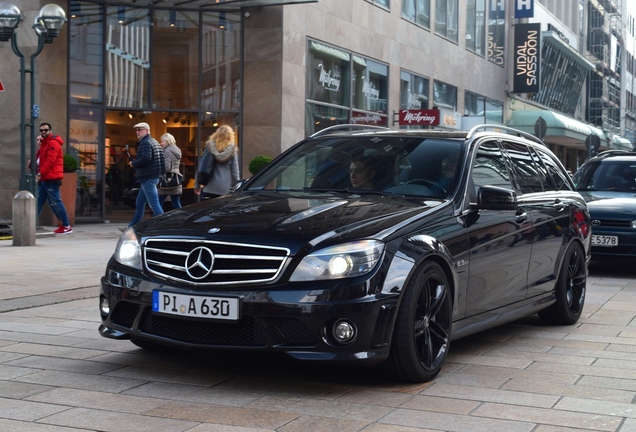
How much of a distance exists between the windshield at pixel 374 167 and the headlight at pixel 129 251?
1.32 meters

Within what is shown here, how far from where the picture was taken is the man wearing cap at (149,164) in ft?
50.4

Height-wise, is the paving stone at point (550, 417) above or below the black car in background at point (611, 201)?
below

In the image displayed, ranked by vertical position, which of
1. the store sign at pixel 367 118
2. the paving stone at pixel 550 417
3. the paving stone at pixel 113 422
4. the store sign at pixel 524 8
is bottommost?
the paving stone at pixel 550 417

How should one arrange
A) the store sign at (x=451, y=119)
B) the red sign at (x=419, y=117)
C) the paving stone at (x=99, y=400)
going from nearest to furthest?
the paving stone at (x=99, y=400) < the red sign at (x=419, y=117) < the store sign at (x=451, y=119)

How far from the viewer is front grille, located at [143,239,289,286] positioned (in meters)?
5.35

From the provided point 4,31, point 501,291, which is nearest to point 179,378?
point 501,291

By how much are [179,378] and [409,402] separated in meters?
1.28

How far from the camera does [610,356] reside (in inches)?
270

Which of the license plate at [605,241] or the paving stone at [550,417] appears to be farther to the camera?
the license plate at [605,241]

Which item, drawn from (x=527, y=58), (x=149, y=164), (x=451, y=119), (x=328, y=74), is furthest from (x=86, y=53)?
(x=527, y=58)

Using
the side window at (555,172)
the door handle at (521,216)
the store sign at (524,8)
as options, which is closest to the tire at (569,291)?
the side window at (555,172)

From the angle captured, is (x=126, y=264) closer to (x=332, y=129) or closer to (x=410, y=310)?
(x=410, y=310)

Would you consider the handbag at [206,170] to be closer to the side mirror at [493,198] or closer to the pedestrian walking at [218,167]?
the pedestrian walking at [218,167]

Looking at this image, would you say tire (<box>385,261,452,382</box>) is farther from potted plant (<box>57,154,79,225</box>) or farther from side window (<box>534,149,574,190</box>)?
potted plant (<box>57,154,79,225</box>)
